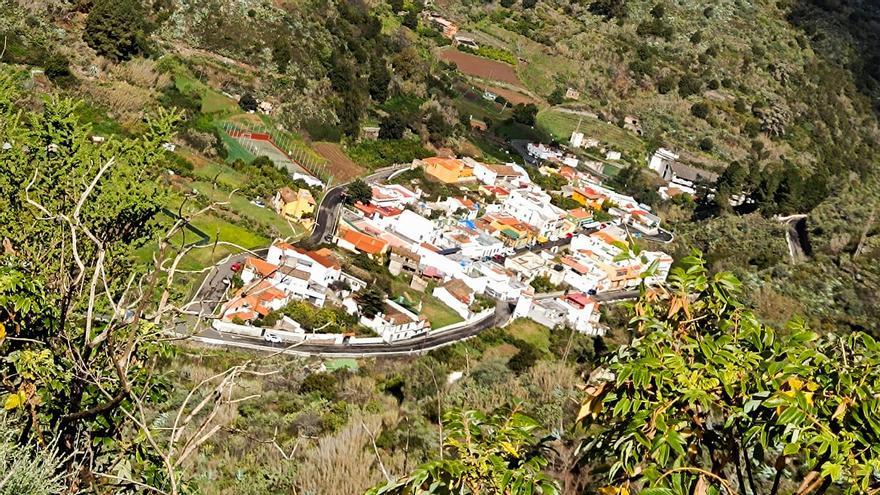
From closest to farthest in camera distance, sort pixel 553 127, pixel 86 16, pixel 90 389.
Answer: pixel 90 389 → pixel 86 16 → pixel 553 127

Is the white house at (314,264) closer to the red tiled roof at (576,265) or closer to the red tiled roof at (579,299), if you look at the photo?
the red tiled roof at (579,299)

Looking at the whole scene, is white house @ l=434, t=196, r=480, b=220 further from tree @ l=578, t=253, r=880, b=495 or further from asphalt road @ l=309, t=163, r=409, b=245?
tree @ l=578, t=253, r=880, b=495

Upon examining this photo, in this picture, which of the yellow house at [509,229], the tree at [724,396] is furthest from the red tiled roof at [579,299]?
the tree at [724,396]

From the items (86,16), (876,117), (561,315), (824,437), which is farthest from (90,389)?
(876,117)

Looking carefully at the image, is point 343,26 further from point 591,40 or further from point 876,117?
point 876,117

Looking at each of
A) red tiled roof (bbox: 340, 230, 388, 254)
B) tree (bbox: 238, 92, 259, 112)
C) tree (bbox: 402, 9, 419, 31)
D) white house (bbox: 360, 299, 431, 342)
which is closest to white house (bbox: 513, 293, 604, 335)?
white house (bbox: 360, 299, 431, 342)

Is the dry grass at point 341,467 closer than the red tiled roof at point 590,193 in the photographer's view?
Yes

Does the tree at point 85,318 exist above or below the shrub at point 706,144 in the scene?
above
